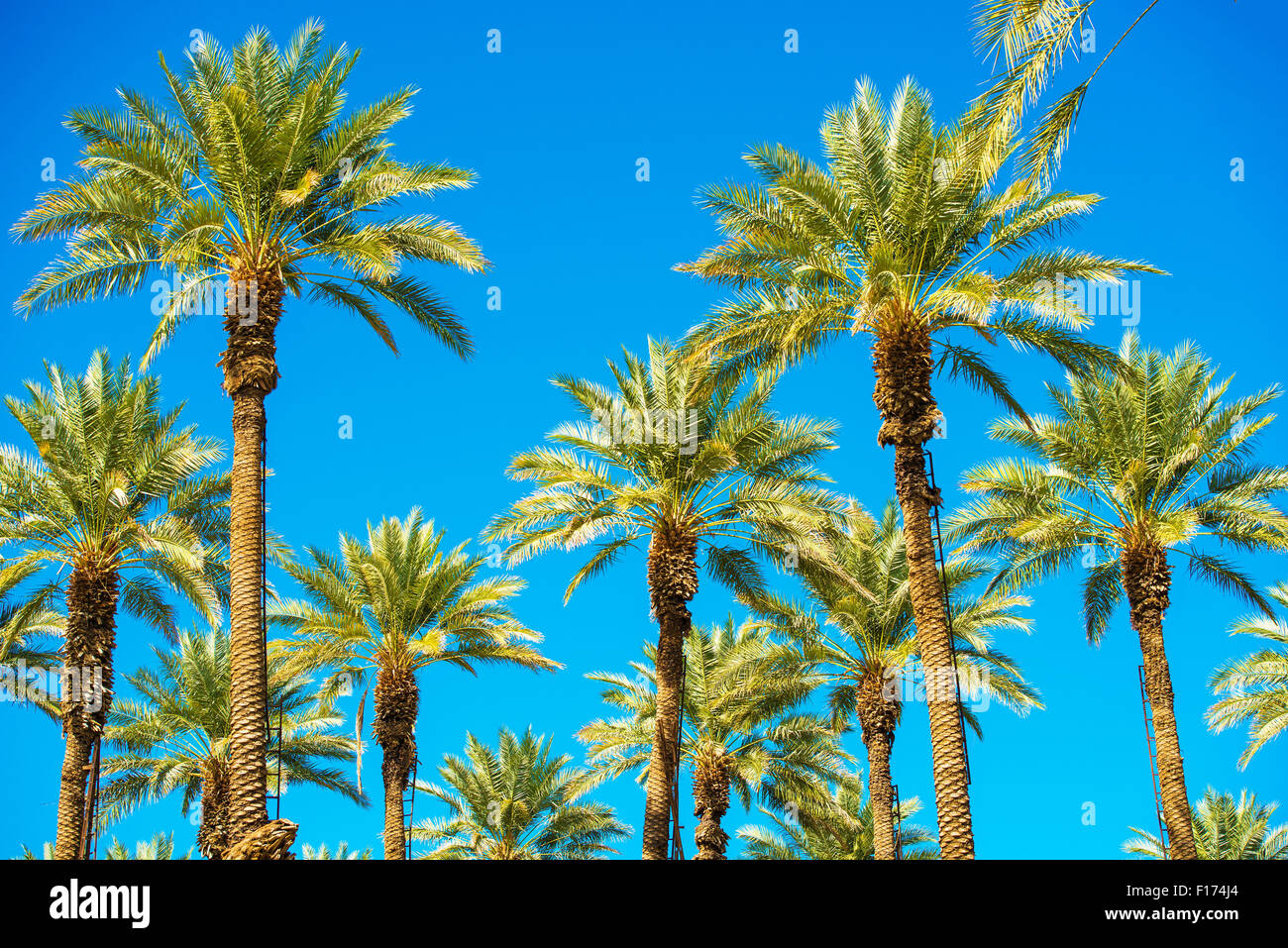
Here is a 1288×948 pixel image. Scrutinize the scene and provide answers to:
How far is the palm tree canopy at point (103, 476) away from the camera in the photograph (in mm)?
22062

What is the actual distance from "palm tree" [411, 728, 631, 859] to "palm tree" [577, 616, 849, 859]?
1643 mm

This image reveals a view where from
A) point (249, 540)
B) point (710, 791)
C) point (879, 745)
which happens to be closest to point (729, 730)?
point (710, 791)

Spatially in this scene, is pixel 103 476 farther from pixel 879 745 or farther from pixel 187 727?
pixel 879 745

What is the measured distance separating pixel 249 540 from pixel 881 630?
49.9ft

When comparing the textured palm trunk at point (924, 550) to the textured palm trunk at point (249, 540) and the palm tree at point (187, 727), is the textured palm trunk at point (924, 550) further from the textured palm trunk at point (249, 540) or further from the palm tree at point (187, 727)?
the palm tree at point (187, 727)

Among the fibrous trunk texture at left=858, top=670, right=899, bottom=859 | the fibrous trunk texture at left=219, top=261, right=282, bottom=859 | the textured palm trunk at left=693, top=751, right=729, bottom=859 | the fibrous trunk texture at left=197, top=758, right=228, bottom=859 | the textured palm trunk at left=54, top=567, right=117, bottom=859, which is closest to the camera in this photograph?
the fibrous trunk texture at left=219, top=261, right=282, bottom=859

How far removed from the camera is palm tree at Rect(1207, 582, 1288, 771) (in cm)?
2959

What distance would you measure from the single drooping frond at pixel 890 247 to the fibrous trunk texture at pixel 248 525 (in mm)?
7146

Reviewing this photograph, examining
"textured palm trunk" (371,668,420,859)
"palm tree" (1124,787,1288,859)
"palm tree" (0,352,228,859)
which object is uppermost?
"palm tree" (0,352,228,859)

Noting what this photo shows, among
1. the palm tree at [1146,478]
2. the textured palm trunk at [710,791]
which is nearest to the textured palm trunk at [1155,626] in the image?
the palm tree at [1146,478]

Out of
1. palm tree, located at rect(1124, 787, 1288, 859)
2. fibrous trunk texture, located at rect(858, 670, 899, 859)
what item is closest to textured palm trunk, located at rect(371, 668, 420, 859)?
fibrous trunk texture, located at rect(858, 670, 899, 859)

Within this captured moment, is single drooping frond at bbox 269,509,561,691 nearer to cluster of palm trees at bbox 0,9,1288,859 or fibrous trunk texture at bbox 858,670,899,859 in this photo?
cluster of palm trees at bbox 0,9,1288,859

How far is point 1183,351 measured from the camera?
22984 mm
